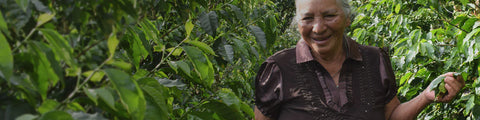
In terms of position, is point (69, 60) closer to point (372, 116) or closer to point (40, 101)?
point (40, 101)

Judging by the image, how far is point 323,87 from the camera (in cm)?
197

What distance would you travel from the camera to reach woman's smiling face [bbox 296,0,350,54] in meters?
1.87

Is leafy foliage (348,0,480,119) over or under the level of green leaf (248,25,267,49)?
under

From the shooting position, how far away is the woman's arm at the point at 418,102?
1840 millimetres

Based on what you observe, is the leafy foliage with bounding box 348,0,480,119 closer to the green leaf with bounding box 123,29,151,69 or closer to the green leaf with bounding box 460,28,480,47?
the green leaf with bounding box 460,28,480,47

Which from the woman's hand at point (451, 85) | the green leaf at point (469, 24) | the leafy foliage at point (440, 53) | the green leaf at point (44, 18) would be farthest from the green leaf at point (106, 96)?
the green leaf at point (469, 24)

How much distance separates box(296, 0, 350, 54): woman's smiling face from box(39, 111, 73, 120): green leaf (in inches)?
48.6

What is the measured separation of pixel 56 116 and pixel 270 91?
1.33 meters

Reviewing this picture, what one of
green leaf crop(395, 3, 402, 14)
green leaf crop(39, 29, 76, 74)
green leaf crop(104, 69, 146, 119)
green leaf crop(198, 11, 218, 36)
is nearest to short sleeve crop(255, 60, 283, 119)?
green leaf crop(198, 11, 218, 36)

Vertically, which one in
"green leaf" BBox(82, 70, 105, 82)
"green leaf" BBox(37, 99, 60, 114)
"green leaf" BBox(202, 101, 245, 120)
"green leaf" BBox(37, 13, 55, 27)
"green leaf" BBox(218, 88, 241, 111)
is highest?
"green leaf" BBox(37, 13, 55, 27)

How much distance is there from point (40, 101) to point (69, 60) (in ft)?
0.46

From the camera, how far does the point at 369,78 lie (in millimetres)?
2012

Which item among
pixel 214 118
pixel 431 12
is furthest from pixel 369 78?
pixel 431 12

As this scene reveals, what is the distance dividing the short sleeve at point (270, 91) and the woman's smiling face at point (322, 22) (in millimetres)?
Answer: 173
